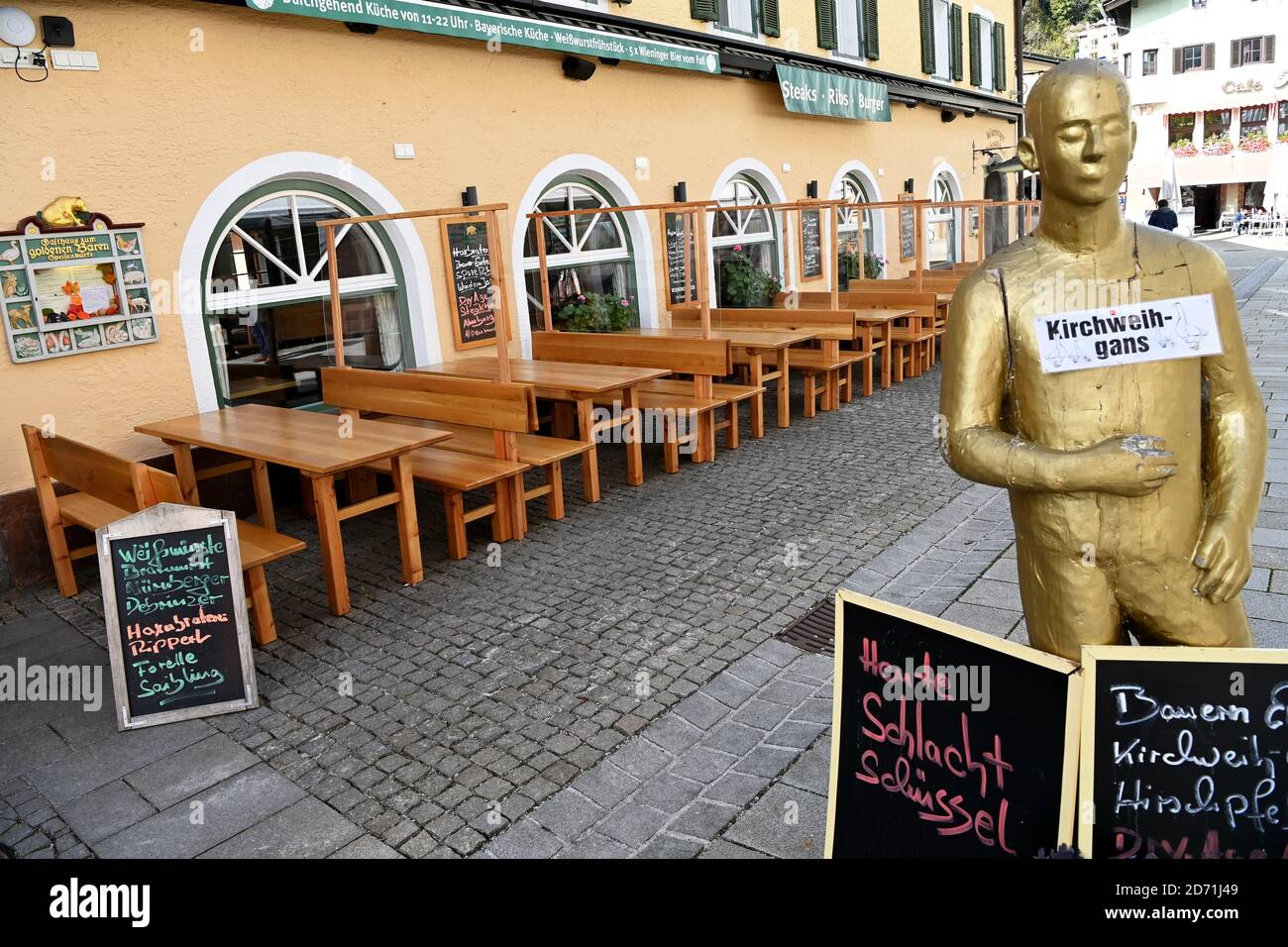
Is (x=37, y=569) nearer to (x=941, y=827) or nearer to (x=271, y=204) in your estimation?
(x=271, y=204)

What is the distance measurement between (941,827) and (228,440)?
4.71m

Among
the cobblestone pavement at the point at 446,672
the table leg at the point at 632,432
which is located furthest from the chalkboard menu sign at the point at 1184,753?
the table leg at the point at 632,432

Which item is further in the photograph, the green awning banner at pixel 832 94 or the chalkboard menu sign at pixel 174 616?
the green awning banner at pixel 832 94

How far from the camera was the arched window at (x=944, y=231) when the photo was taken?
1965 centimetres

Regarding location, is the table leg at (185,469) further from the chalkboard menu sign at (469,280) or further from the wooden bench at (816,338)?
the wooden bench at (816,338)

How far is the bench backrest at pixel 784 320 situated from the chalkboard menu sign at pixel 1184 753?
24.3 feet

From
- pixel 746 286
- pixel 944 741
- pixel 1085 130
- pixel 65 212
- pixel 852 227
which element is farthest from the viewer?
pixel 852 227

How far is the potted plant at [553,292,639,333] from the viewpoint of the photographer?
9.27 metres

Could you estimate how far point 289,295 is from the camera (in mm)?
7398

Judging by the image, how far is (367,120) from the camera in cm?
768

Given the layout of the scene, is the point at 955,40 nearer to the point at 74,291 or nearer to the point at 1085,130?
the point at 74,291

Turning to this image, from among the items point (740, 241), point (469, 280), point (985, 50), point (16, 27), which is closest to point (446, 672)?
point (16, 27)

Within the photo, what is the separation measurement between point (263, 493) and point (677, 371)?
3.27 metres
